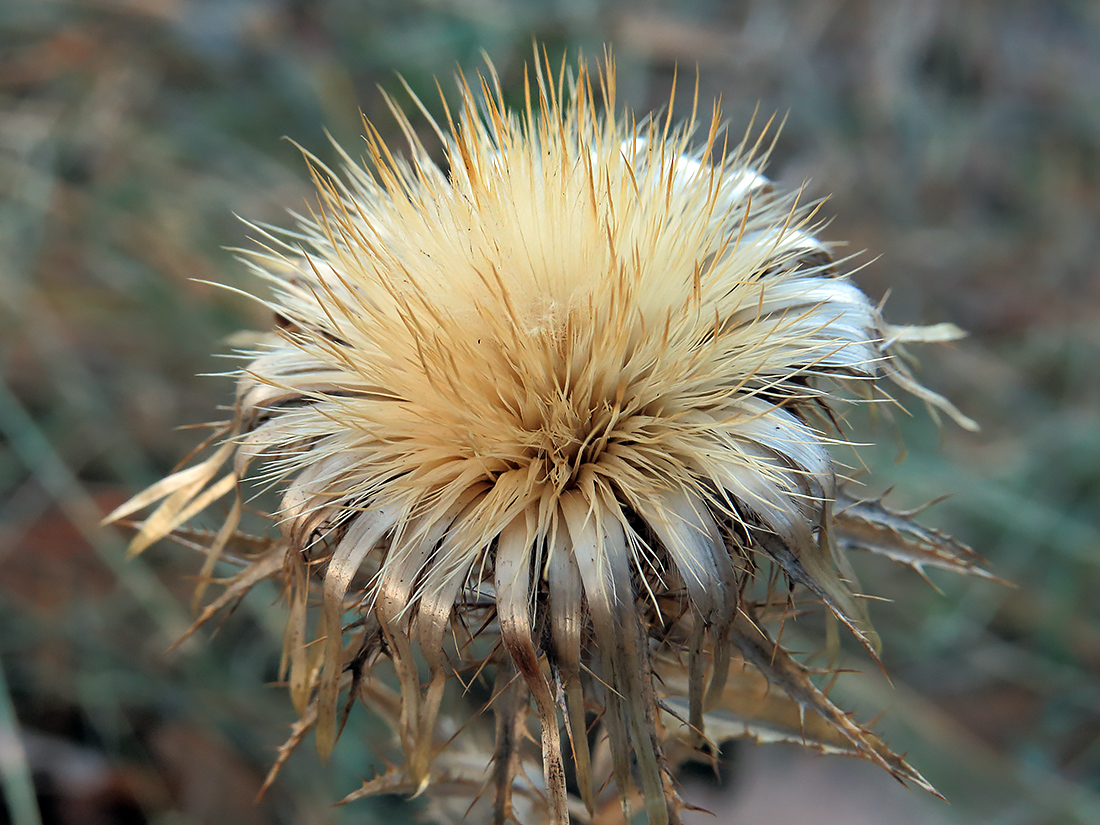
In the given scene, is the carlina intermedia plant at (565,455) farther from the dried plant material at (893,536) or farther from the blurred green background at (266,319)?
the blurred green background at (266,319)

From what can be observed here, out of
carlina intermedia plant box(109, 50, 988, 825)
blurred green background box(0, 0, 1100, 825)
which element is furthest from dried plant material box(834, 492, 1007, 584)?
blurred green background box(0, 0, 1100, 825)

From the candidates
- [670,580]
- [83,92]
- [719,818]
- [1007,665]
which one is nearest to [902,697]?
[1007,665]

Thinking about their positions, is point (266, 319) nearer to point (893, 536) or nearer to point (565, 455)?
point (565, 455)

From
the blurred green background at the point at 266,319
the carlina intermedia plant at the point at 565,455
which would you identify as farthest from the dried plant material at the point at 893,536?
the blurred green background at the point at 266,319

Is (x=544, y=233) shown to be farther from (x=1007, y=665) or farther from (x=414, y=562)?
(x=1007, y=665)

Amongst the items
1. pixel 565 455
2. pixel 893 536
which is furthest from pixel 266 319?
pixel 893 536

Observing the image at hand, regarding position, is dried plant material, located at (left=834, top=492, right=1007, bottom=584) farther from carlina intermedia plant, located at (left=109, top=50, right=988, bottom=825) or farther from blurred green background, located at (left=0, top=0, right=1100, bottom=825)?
blurred green background, located at (left=0, top=0, right=1100, bottom=825)
